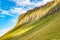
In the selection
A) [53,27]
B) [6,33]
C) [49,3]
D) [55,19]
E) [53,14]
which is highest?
[49,3]

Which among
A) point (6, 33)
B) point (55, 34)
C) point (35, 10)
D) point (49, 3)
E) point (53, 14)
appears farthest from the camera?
point (35, 10)

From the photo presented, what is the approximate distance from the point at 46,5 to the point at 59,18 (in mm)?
4275

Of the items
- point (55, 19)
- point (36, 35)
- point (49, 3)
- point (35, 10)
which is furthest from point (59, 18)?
point (35, 10)

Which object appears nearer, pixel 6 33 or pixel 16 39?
pixel 16 39

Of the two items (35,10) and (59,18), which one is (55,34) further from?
(35,10)

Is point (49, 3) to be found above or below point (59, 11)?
above

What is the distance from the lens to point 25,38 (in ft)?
37.1

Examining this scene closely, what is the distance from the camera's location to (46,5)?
637 inches

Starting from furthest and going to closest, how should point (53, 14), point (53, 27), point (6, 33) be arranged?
point (6, 33)
point (53, 14)
point (53, 27)

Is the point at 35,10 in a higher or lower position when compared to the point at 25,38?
higher

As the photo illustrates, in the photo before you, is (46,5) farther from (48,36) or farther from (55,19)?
(48,36)

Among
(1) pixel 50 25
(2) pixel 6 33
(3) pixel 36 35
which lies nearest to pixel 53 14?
(1) pixel 50 25

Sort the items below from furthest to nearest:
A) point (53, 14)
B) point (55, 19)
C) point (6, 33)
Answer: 1. point (6, 33)
2. point (53, 14)
3. point (55, 19)

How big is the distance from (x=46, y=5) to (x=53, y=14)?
335 centimetres
